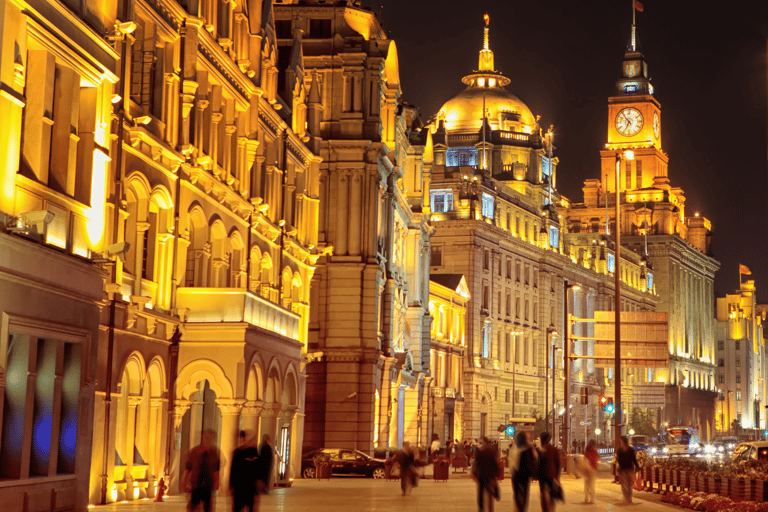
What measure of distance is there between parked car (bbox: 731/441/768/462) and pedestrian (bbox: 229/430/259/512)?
2748 cm

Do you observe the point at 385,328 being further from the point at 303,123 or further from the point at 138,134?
the point at 138,134

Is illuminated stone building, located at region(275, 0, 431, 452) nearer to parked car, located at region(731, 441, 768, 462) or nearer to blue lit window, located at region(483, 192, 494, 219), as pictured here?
parked car, located at region(731, 441, 768, 462)

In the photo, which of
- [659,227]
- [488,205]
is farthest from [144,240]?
[659,227]

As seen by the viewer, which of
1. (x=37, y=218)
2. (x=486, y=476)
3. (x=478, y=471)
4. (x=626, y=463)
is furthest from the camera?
(x=626, y=463)

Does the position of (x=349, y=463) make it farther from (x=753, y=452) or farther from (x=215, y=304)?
(x=215, y=304)

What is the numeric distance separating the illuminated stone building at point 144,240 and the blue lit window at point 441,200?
2152 inches

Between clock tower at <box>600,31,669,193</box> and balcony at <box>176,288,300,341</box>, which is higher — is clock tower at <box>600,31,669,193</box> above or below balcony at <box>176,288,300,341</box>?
above

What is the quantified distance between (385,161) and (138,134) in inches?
1236

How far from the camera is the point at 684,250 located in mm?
171250

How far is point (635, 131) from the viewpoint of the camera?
176 meters

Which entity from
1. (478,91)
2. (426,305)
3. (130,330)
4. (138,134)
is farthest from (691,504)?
(478,91)

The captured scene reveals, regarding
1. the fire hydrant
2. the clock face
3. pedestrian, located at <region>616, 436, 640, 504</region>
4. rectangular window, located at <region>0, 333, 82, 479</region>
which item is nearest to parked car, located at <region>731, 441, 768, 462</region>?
pedestrian, located at <region>616, 436, 640, 504</region>

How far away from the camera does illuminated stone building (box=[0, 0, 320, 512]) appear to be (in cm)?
2045

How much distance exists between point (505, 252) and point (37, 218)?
294 feet
